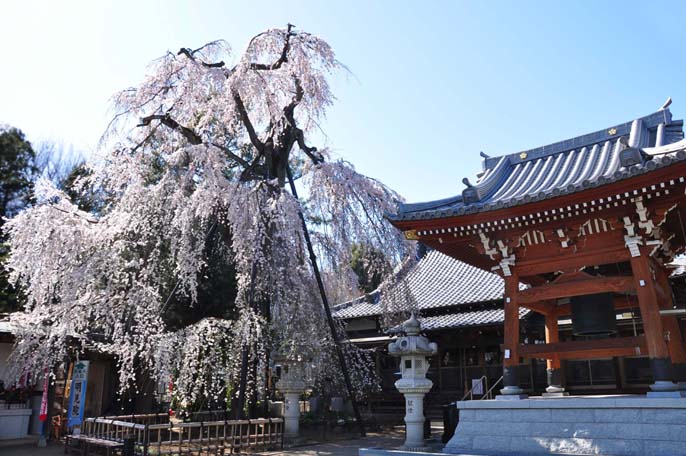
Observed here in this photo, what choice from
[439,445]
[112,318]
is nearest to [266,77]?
[112,318]

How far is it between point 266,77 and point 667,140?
8.05 metres

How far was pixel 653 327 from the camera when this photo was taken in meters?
6.90

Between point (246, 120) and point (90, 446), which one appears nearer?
point (90, 446)

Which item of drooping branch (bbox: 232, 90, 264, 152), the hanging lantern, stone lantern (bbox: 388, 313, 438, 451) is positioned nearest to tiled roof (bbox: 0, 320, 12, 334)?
drooping branch (bbox: 232, 90, 264, 152)

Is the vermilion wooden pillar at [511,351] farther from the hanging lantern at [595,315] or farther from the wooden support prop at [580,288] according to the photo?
the hanging lantern at [595,315]

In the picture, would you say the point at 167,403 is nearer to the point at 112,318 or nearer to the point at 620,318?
the point at 112,318

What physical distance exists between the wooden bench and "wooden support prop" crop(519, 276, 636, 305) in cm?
717

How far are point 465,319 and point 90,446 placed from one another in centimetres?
990

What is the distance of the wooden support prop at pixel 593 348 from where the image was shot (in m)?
7.23

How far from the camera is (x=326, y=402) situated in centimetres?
1370

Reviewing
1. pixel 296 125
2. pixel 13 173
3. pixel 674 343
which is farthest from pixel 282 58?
pixel 13 173

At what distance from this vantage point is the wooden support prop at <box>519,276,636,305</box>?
735cm

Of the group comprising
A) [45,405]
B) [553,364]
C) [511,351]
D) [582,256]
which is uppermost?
[582,256]

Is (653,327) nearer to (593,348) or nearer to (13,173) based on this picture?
(593,348)
